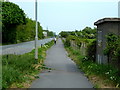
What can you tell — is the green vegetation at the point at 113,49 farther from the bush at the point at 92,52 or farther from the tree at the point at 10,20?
the tree at the point at 10,20

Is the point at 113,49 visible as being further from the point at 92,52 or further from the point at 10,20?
the point at 10,20

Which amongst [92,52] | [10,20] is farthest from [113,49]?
[10,20]

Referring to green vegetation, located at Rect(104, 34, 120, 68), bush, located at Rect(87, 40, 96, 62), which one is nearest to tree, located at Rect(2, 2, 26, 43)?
bush, located at Rect(87, 40, 96, 62)

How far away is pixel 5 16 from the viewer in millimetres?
43031

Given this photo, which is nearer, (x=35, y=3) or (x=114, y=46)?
(x=114, y=46)

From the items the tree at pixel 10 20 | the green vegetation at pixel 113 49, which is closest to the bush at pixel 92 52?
the green vegetation at pixel 113 49

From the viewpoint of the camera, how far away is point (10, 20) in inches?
1699

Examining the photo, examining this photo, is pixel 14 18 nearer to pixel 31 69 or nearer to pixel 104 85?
pixel 31 69

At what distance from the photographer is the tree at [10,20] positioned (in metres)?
43.3

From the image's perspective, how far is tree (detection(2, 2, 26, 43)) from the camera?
43.3 meters

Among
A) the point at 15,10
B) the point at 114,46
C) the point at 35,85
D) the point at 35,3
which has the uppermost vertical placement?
the point at 15,10

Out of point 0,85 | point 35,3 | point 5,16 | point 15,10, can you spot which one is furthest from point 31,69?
point 15,10

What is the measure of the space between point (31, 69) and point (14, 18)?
34.1m

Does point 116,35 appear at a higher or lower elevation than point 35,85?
higher
